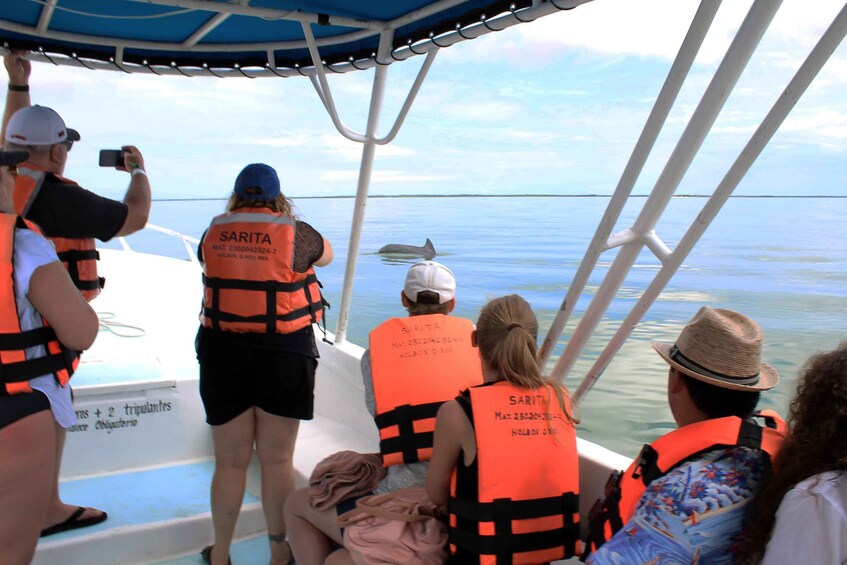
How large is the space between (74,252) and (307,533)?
1.15m

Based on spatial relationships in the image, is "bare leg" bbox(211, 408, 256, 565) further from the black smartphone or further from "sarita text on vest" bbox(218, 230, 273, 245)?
the black smartphone

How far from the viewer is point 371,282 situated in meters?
20.8

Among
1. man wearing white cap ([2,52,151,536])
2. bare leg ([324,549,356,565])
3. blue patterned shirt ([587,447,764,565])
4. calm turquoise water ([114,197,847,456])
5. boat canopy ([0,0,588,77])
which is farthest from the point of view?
calm turquoise water ([114,197,847,456])

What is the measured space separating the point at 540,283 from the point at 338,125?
1724 centimetres

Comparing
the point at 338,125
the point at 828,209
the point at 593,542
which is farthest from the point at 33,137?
the point at 828,209

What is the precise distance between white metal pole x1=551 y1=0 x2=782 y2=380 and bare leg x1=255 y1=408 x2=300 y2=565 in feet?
2.92

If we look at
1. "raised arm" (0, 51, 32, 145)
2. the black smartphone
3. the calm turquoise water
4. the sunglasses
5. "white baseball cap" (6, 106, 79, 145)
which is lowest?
the calm turquoise water

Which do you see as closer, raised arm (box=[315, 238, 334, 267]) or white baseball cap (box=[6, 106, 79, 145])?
white baseball cap (box=[6, 106, 79, 145])

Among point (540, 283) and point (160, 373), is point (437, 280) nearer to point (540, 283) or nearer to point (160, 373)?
point (160, 373)

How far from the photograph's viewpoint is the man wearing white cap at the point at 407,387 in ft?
6.26

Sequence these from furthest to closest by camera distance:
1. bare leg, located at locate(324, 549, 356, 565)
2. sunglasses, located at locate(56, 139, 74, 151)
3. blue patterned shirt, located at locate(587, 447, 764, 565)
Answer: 1. sunglasses, located at locate(56, 139, 74, 151)
2. bare leg, located at locate(324, 549, 356, 565)
3. blue patterned shirt, located at locate(587, 447, 764, 565)

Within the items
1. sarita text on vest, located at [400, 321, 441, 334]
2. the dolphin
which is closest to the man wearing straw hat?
sarita text on vest, located at [400, 321, 441, 334]

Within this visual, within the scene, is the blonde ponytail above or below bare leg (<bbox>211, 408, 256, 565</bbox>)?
above

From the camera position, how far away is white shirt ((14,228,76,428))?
Result: 57.1 inches
